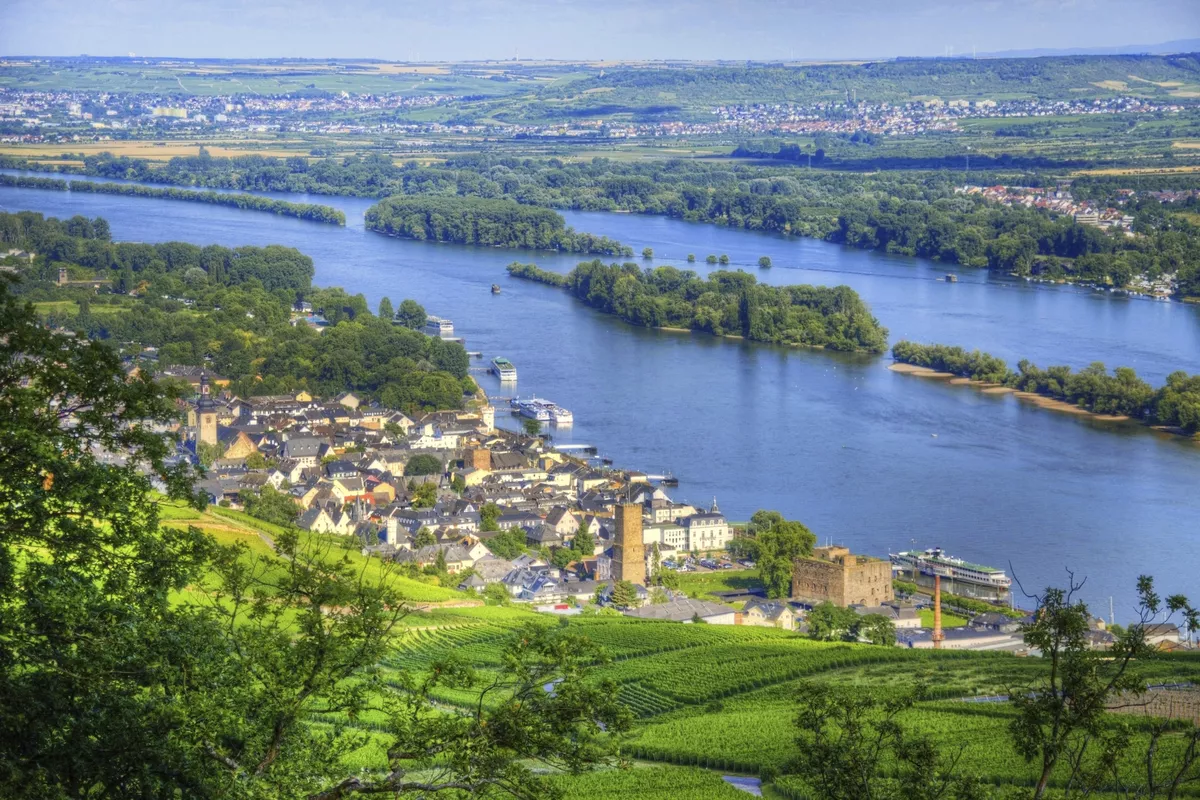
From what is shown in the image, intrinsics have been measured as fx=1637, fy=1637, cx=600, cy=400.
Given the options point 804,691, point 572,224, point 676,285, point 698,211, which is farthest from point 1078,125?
point 804,691

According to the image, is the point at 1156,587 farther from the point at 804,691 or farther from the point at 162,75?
the point at 162,75

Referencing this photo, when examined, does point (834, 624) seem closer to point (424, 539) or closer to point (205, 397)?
point (424, 539)

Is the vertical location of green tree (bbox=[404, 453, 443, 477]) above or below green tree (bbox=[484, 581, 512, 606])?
above

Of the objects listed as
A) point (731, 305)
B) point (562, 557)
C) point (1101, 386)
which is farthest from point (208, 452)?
point (731, 305)

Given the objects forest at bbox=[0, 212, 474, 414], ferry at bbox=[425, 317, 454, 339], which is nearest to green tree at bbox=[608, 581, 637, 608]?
forest at bbox=[0, 212, 474, 414]

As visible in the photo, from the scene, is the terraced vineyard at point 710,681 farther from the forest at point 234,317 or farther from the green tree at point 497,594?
the forest at point 234,317

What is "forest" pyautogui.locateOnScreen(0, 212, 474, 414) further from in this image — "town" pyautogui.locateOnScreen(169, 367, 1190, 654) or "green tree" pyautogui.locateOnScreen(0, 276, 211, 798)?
"green tree" pyautogui.locateOnScreen(0, 276, 211, 798)
